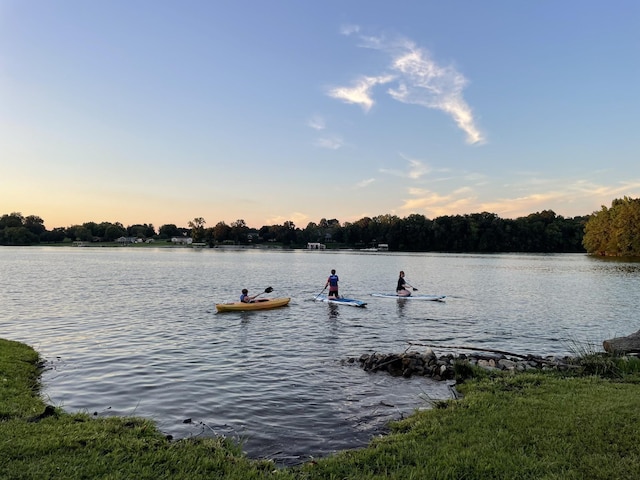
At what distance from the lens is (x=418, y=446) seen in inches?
275

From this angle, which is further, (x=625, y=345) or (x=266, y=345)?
(x=266, y=345)

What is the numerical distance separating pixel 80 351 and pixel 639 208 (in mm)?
117241

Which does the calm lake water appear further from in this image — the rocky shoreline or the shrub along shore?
the shrub along shore

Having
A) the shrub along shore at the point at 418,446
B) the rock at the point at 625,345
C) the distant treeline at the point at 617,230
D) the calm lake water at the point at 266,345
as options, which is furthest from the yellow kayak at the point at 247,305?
the distant treeline at the point at 617,230

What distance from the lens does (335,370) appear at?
14.4 metres

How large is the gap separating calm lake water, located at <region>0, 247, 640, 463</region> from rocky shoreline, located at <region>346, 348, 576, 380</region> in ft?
1.80

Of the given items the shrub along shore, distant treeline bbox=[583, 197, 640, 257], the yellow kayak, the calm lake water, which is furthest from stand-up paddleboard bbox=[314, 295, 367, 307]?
distant treeline bbox=[583, 197, 640, 257]

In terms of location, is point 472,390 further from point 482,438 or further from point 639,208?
point 639,208

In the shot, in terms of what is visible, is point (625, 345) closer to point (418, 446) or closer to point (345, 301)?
point (418, 446)

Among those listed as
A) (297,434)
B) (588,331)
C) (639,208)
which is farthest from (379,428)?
(639,208)

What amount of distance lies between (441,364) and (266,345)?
24.7 feet

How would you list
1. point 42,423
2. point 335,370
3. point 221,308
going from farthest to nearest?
point 221,308 → point 335,370 → point 42,423

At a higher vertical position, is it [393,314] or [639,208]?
[639,208]

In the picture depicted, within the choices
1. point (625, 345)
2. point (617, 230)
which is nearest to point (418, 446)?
point (625, 345)
